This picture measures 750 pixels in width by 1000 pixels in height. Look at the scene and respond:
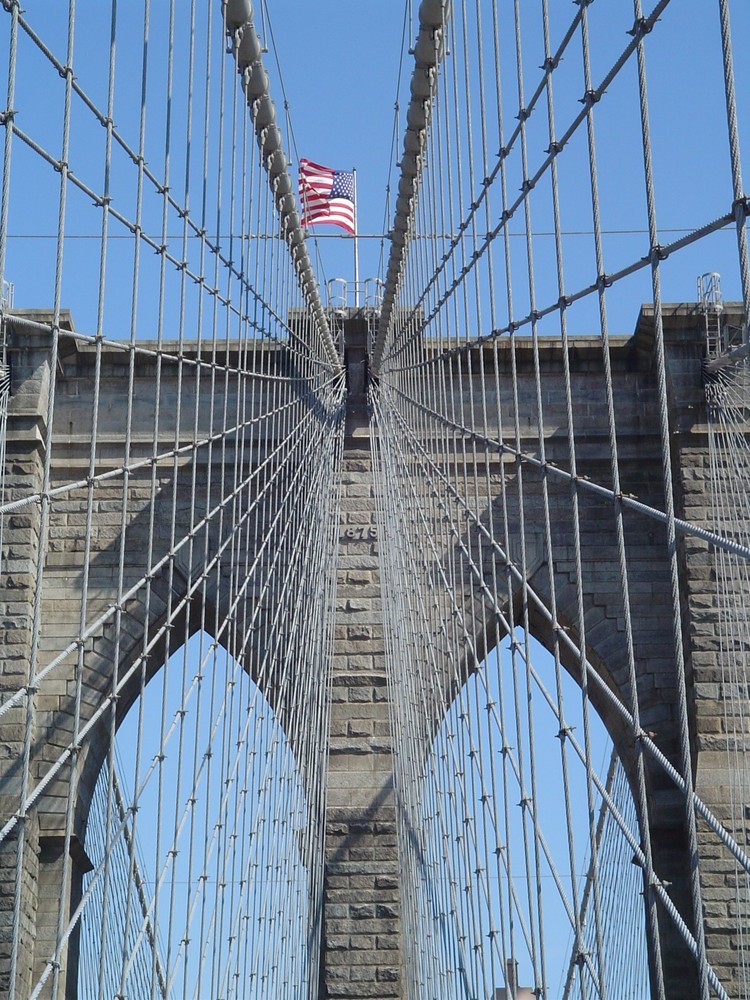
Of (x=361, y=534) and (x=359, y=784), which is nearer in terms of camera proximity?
(x=359, y=784)

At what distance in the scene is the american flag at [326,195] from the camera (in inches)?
624

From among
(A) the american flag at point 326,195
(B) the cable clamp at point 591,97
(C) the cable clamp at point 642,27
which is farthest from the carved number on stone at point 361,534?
(C) the cable clamp at point 642,27

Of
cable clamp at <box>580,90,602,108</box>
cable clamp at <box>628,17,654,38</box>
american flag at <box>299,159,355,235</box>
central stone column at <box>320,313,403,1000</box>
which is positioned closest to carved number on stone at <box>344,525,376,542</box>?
central stone column at <box>320,313,403,1000</box>

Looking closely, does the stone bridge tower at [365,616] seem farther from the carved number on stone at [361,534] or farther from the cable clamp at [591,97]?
the cable clamp at [591,97]

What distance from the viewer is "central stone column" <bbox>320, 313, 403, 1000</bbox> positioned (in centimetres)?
1281

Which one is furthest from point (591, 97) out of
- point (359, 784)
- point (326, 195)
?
point (326, 195)

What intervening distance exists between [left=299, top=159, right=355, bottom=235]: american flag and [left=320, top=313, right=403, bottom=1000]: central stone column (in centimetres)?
243

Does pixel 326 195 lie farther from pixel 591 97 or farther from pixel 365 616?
pixel 591 97

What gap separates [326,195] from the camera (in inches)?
631

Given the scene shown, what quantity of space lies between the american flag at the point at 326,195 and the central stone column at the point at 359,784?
243 centimetres

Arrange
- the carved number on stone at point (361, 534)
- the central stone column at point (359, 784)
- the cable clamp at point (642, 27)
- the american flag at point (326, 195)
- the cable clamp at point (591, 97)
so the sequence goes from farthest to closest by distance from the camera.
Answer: the american flag at point (326, 195)
the carved number on stone at point (361, 534)
the central stone column at point (359, 784)
the cable clamp at point (591, 97)
the cable clamp at point (642, 27)

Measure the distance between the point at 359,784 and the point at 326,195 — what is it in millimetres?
5691

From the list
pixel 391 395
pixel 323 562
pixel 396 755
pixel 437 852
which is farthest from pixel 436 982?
pixel 391 395

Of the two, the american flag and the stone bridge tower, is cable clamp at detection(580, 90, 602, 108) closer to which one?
the stone bridge tower
